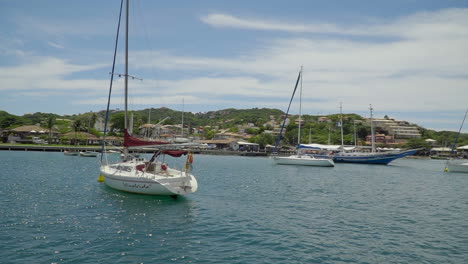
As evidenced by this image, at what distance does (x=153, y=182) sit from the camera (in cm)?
2181

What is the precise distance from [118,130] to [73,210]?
133323 millimetres

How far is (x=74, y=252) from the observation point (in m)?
12.5

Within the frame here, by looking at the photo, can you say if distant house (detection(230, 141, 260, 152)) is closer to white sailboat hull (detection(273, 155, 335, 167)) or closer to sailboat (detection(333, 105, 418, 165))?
sailboat (detection(333, 105, 418, 165))

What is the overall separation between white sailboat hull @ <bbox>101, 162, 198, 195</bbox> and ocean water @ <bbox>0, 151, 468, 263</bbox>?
0.60 m

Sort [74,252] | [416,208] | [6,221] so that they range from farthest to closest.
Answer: [416,208]
[6,221]
[74,252]

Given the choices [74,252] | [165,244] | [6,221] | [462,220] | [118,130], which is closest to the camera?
[74,252]

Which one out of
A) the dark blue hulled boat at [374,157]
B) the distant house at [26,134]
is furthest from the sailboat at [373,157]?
the distant house at [26,134]

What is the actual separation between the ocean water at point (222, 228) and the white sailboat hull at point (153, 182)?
598mm

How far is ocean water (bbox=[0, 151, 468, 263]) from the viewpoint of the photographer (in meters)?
12.9

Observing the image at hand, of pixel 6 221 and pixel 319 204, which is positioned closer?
pixel 6 221

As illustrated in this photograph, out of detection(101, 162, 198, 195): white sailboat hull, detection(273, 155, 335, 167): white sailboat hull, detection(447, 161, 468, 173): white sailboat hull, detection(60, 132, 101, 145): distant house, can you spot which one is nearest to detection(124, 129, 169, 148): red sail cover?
detection(101, 162, 198, 195): white sailboat hull

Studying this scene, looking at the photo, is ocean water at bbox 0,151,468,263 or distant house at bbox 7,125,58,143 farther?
distant house at bbox 7,125,58,143

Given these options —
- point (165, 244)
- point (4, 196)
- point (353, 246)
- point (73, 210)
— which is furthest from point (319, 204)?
point (4, 196)

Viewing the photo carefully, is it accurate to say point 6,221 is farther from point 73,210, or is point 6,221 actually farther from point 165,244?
point 165,244
